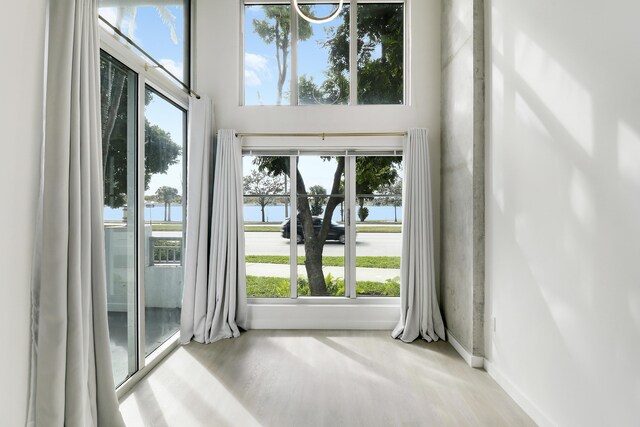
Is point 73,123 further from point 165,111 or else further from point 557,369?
point 557,369

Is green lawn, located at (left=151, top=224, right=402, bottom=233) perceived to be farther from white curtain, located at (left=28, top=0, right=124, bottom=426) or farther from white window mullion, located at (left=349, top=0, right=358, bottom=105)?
white curtain, located at (left=28, top=0, right=124, bottom=426)

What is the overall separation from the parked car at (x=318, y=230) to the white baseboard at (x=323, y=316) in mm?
729

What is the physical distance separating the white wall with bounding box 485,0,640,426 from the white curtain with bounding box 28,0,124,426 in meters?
2.42

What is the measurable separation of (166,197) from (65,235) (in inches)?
61.8

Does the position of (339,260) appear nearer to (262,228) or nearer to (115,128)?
(262,228)

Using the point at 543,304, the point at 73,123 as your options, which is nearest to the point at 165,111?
the point at 73,123

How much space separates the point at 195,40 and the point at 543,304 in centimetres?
394

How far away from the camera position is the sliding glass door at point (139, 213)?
2.30 metres

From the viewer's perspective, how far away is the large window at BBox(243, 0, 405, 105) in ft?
12.5

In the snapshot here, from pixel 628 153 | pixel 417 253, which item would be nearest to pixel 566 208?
pixel 628 153

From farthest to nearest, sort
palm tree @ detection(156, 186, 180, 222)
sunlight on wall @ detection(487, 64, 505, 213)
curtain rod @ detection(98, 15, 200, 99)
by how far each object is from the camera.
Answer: palm tree @ detection(156, 186, 180, 222)
sunlight on wall @ detection(487, 64, 505, 213)
curtain rod @ detection(98, 15, 200, 99)

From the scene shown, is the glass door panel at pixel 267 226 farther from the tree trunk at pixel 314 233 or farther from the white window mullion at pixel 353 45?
the white window mullion at pixel 353 45

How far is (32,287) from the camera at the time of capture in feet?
5.09

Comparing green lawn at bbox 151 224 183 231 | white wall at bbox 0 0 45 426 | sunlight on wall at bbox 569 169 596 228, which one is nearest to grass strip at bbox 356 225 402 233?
green lawn at bbox 151 224 183 231
